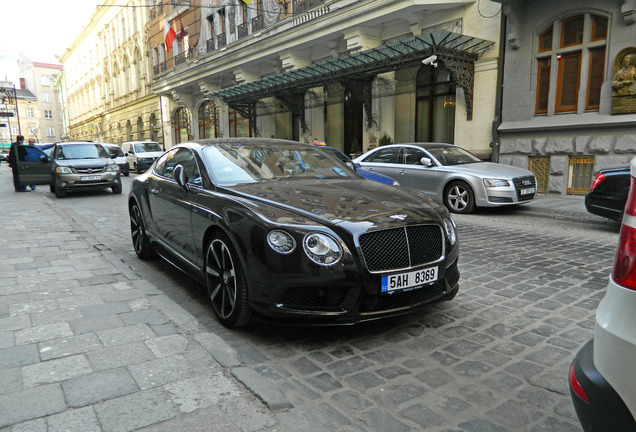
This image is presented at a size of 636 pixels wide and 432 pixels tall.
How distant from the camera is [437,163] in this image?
9812 mm

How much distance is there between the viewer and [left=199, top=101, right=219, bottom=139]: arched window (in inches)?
1126

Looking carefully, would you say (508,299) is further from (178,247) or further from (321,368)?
(178,247)

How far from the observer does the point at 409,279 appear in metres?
3.08

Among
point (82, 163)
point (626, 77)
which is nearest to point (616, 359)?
point (626, 77)

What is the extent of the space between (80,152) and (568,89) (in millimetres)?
14077

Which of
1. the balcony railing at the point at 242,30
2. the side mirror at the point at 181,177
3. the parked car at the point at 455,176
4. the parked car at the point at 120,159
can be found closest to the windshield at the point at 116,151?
the parked car at the point at 120,159

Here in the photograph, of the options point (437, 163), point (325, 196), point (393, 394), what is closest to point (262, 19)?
point (437, 163)

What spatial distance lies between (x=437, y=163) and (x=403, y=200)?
6.60m

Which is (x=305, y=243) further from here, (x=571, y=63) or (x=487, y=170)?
(x=571, y=63)

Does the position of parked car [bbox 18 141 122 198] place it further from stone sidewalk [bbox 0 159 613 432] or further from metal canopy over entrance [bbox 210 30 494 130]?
stone sidewalk [bbox 0 159 613 432]

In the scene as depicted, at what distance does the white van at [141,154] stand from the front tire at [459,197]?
1701 cm

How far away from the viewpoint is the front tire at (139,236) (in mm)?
5492

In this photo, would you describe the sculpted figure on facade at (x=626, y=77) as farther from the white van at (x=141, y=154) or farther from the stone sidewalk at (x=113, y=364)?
the white van at (x=141, y=154)

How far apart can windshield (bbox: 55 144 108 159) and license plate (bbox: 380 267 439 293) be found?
42.6 ft
